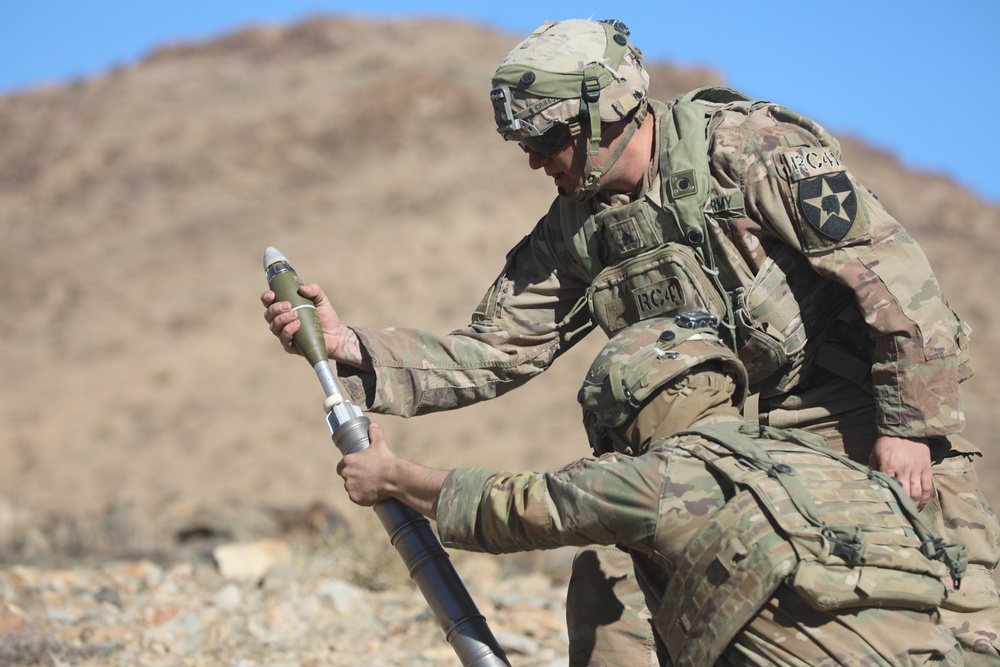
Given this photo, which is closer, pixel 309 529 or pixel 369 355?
pixel 369 355

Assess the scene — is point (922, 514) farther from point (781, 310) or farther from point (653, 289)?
point (653, 289)

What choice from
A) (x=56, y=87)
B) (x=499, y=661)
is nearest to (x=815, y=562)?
(x=499, y=661)

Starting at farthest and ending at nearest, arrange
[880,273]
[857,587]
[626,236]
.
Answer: [626,236] → [880,273] → [857,587]

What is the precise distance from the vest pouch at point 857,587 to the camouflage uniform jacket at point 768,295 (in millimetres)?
664

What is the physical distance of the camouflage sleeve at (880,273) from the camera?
133 inches

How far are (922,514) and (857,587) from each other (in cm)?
82

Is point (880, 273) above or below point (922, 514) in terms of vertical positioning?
above

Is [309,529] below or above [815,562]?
above

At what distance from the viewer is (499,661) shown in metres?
3.48

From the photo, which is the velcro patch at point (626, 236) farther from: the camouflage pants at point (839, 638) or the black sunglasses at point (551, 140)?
the camouflage pants at point (839, 638)

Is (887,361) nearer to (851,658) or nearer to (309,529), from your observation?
(851,658)

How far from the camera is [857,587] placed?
9.16 ft

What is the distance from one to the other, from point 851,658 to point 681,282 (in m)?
1.25

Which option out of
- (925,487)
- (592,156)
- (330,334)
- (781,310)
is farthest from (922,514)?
(330,334)
